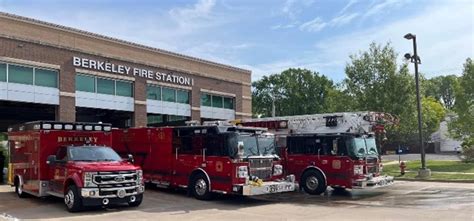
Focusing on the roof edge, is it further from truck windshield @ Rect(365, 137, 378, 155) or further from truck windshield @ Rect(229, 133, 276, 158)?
truck windshield @ Rect(365, 137, 378, 155)

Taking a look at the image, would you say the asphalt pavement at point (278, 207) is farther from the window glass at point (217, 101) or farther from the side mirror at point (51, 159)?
the window glass at point (217, 101)

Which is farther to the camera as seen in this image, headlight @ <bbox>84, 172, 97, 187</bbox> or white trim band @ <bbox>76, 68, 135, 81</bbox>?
white trim band @ <bbox>76, 68, 135, 81</bbox>

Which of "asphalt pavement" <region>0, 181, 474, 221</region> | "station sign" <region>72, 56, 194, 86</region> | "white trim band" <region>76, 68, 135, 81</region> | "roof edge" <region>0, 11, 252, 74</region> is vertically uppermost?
"roof edge" <region>0, 11, 252, 74</region>

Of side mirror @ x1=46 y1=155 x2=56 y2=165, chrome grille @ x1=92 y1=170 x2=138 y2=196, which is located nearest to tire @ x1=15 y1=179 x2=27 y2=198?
side mirror @ x1=46 y1=155 x2=56 y2=165

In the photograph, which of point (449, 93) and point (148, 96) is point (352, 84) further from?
point (449, 93)

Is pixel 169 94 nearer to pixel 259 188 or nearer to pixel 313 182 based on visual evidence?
pixel 313 182

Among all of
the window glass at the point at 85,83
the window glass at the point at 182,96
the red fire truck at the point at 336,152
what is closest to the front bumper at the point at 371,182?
the red fire truck at the point at 336,152

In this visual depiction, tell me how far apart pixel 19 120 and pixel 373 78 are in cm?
2908

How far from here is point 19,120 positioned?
1708 inches

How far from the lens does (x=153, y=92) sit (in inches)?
1399

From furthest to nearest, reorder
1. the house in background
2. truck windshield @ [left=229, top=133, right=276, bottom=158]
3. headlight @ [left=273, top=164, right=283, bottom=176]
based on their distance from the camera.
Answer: the house in background
headlight @ [left=273, top=164, right=283, bottom=176]
truck windshield @ [left=229, top=133, right=276, bottom=158]

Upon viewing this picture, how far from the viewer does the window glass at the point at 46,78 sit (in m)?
28.2

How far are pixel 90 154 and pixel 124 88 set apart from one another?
18.8 m

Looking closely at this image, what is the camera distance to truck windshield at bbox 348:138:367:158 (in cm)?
1817
